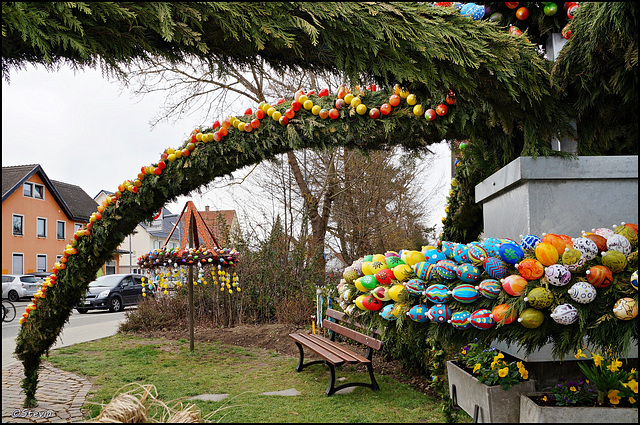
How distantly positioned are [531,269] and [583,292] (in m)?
0.21

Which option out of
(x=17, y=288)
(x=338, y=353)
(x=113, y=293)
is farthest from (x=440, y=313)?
(x=17, y=288)

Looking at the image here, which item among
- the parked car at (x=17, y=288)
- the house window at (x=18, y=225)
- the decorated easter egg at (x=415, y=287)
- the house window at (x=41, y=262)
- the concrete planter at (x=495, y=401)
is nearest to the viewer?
the decorated easter egg at (x=415, y=287)

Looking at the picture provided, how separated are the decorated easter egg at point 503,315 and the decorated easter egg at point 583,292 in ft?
0.78

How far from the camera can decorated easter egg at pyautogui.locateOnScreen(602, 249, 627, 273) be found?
192cm

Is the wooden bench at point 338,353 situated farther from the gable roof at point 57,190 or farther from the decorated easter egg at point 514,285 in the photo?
the gable roof at point 57,190

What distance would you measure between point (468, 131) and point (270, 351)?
6.38m

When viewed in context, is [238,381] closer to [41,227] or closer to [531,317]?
[531,317]

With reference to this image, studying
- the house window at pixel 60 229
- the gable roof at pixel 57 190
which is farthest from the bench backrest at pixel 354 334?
the house window at pixel 60 229

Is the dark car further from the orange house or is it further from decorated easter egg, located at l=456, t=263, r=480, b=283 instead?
decorated easter egg, located at l=456, t=263, r=480, b=283

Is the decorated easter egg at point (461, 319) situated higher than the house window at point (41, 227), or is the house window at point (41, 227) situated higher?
the house window at point (41, 227)

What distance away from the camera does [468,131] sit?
3203 millimetres

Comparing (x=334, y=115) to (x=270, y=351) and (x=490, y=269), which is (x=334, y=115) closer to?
(x=490, y=269)

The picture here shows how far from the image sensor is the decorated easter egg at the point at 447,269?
6.83ft

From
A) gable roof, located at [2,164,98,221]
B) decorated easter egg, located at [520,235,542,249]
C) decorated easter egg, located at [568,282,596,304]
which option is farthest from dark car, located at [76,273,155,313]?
decorated easter egg, located at [568,282,596,304]
